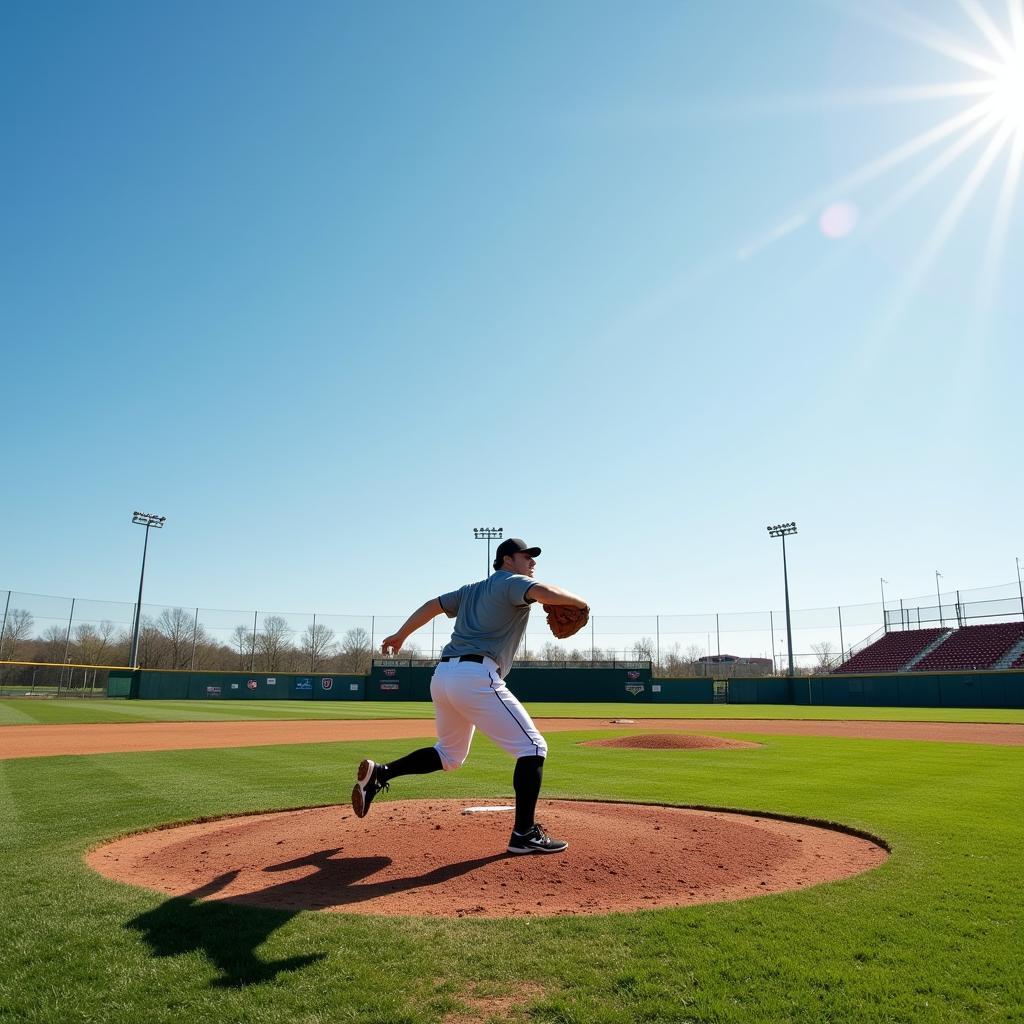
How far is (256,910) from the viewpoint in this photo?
11.5 feet

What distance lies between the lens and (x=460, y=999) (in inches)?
99.1

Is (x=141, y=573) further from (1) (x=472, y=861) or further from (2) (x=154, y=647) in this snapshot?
(1) (x=472, y=861)

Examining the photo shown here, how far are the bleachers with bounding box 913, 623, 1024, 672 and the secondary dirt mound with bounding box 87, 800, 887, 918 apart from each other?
4065cm

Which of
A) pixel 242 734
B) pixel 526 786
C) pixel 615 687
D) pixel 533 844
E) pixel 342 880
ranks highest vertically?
pixel 526 786

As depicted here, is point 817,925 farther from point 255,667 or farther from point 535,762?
point 255,667

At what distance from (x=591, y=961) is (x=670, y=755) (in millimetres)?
9537

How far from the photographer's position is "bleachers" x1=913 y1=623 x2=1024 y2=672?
40.3 meters

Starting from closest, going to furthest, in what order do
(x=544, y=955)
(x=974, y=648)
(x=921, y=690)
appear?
1. (x=544, y=955)
2. (x=921, y=690)
3. (x=974, y=648)

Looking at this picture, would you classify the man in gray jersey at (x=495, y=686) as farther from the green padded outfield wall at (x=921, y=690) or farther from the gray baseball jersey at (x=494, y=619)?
the green padded outfield wall at (x=921, y=690)

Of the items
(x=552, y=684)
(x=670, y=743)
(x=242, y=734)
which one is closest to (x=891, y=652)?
(x=552, y=684)

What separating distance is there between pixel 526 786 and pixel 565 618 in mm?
995

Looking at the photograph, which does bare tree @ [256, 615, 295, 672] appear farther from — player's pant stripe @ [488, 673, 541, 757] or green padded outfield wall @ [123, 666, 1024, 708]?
player's pant stripe @ [488, 673, 541, 757]

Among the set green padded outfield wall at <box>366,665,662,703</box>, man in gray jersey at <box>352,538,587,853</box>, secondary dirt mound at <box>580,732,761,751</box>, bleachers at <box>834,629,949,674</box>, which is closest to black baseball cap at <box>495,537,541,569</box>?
man in gray jersey at <box>352,538,587,853</box>

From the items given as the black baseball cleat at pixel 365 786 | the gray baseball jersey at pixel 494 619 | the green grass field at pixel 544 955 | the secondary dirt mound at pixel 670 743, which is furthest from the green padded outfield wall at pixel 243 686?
the gray baseball jersey at pixel 494 619
